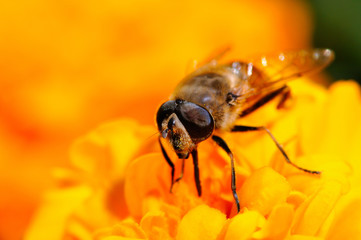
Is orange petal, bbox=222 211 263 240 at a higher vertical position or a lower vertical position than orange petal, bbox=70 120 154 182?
lower

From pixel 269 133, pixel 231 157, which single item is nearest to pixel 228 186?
pixel 231 157

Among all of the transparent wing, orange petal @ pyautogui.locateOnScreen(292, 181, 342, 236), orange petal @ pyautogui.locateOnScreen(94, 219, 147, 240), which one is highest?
the transparent wing

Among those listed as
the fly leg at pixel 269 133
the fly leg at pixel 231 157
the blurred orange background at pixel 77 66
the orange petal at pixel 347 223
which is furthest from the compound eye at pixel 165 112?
the blurred orange background at pixel 77 66

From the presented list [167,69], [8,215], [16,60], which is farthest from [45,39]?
[8,215]

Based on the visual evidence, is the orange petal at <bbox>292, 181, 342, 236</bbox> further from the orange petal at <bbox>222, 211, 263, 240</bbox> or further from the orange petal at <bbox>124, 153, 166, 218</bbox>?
the orange petal at <bbox>124, 153, 166, 218</bbox>

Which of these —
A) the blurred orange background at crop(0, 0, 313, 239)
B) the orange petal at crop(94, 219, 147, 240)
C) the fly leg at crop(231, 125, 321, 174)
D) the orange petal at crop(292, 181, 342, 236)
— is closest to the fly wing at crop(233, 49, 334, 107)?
the fly leg at crop(231, 125, 321, 174)

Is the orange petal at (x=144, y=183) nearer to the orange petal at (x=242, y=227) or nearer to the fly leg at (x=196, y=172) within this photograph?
the fly leg at (x=196, y=172)

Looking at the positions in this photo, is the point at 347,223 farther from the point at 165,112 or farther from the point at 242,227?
the point at 165,112

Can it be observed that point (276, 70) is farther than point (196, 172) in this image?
Yes
